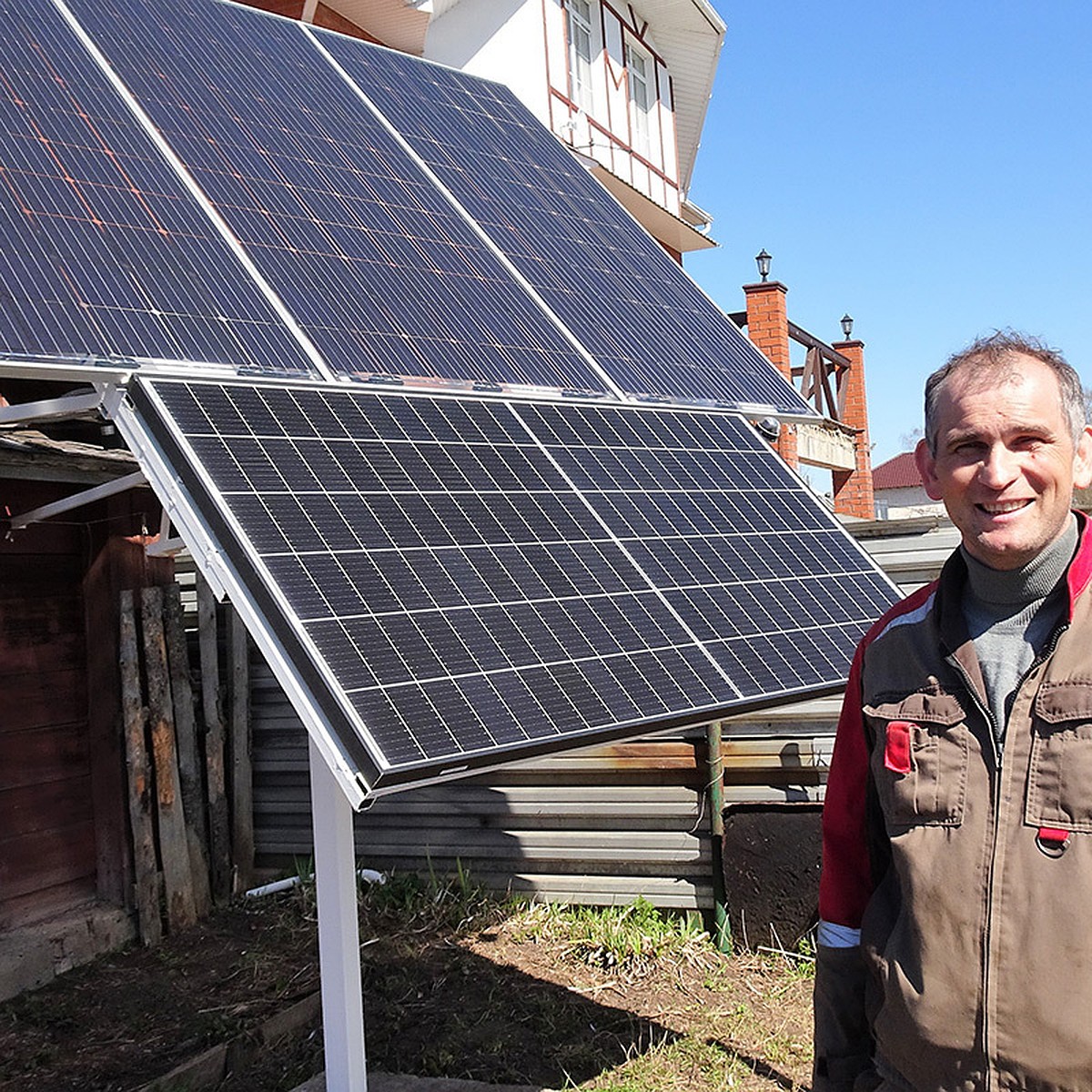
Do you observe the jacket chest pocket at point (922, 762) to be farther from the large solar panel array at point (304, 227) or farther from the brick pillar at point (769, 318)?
the brick pillar at point (769, 318)

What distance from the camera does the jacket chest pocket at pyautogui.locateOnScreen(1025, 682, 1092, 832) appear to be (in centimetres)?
255

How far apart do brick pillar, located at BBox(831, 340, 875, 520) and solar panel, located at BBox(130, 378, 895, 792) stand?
47.2 feet

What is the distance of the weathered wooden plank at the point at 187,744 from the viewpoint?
28.3 feet

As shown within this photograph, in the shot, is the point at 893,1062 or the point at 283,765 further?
the point at 283,765

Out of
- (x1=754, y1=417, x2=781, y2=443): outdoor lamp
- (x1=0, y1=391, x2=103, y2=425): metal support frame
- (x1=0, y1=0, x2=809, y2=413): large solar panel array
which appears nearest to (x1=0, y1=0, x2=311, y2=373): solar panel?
(x1=0, y1=0, x2=809, y2=413): large solar panel array

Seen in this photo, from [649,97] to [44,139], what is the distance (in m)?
21.0

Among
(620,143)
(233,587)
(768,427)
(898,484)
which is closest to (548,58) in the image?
(620,143)

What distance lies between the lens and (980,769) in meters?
2.66

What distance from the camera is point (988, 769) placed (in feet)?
8.70

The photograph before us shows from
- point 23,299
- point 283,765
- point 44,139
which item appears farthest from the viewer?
→ point 283,765

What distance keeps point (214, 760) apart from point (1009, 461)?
7.22m

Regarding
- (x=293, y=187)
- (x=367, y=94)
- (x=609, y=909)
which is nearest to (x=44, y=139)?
(x=293, y=187)

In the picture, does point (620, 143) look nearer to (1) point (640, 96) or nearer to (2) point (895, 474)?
(1) point (640, 96)

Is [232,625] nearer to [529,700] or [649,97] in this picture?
[529,700]
